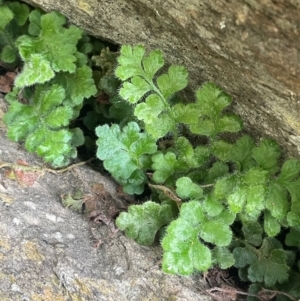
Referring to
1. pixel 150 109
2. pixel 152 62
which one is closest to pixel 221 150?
pixel 150 109

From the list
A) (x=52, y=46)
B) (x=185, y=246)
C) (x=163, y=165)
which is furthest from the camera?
(x=52, y=46)

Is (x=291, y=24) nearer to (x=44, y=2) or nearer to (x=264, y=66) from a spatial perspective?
(x=264, y=66)

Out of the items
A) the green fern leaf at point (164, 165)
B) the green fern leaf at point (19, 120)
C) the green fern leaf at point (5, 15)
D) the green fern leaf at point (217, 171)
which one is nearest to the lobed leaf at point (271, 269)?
the green fern leaf at point (217, 171)

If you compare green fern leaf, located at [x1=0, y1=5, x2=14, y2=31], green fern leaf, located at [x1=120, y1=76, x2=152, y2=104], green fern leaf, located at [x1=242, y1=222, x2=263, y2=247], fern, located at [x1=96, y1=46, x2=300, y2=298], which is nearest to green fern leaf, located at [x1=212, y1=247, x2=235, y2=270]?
fern, located at [x1=96, y1=46, x2=300, y2=298]

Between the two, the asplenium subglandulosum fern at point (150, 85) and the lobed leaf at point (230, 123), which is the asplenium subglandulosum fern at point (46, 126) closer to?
the asplenium subglandulosum fern at point (150, 85)

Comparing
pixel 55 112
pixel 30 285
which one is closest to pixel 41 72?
pixel 55 112

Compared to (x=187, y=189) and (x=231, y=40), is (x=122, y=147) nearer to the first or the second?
(x=187, y=189)

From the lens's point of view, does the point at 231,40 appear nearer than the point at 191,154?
Yes
